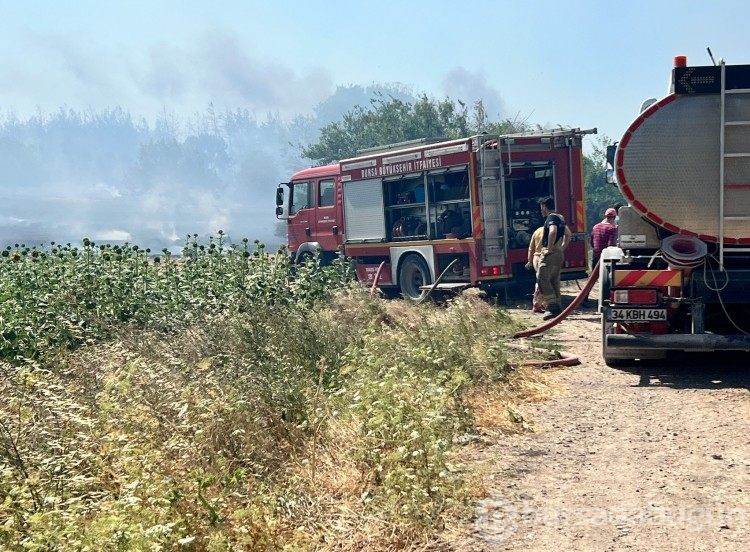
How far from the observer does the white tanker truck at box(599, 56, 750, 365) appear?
780cm

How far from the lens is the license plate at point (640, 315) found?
8.27m

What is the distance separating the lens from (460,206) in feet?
49.2

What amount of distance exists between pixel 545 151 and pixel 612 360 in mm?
6521

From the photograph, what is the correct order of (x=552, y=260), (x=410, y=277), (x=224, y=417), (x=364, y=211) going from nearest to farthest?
1. (x=224, y=417)
2. (x=552, y=260)
3. (x=410, y=277)
4. (x=364, y=211)

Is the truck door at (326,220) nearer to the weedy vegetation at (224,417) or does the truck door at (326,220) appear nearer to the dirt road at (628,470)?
the weedy vegetation at (224,417)

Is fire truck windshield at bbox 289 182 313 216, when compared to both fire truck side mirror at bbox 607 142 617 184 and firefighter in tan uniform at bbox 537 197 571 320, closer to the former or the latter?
firefighter in tan uniform at bbox 537 197 571 320

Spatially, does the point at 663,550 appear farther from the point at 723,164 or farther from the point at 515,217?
the point at 515,217

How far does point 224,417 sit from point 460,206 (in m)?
9.97

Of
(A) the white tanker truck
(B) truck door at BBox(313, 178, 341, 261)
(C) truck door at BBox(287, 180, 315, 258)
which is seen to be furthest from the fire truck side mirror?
(C) truck door at BBox(287, 180, 315, 258)

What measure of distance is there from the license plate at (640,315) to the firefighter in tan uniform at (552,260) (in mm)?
4801

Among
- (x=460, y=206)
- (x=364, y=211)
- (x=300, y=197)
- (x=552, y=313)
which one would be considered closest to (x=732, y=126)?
(x=552, y=313)

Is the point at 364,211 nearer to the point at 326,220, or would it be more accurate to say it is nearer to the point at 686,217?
the point at 326,220

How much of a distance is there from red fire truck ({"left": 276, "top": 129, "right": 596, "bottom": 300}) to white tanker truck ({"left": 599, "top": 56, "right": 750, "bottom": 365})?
17.6ft

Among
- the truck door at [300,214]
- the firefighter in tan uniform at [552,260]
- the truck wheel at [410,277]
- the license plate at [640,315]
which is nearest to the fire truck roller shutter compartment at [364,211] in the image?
the truck wheel at [410,277]
